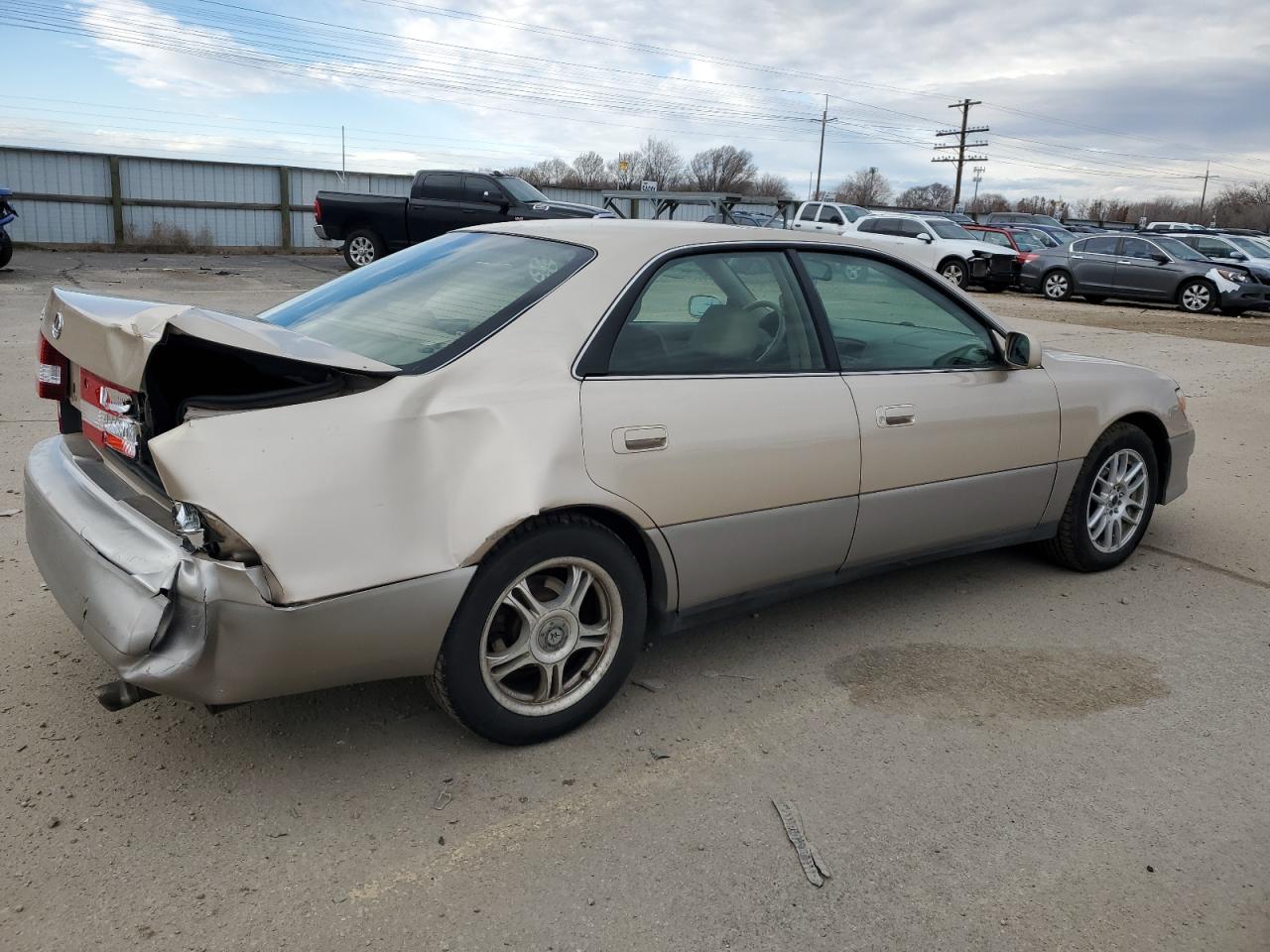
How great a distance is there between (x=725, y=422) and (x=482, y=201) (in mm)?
17414

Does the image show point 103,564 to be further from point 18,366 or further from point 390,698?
point 18,366

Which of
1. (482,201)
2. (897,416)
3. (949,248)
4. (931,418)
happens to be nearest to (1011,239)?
(949,248)

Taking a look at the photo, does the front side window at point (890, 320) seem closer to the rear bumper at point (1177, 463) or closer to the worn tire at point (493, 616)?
the worn tire at point (493, 616)

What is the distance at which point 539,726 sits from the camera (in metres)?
2.99

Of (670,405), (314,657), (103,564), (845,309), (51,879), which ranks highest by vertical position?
(845,309)

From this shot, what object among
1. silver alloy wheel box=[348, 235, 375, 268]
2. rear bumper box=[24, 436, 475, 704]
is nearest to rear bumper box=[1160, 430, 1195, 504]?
rear bumper box=[24, 436, 475, 704]

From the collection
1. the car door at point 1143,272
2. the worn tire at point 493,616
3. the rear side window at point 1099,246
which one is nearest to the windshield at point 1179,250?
the car door at point 1143,272

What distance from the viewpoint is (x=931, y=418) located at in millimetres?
3770

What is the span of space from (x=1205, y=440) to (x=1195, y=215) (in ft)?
350

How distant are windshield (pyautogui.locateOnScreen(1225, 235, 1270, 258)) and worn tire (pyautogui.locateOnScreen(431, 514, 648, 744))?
24.6 m

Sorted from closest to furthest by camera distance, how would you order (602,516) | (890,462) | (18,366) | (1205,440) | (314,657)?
(314,657) → (602,516) → (890,462) → (1205,440) → (18,366)

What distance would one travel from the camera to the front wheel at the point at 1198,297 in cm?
1981

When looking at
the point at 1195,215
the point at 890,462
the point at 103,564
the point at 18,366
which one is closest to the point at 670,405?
the point at 890,462

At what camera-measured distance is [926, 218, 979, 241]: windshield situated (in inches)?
922
